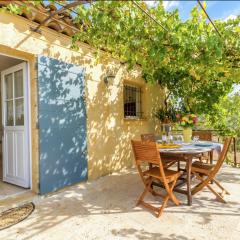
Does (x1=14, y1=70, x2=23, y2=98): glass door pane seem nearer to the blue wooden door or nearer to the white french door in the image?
the white french door

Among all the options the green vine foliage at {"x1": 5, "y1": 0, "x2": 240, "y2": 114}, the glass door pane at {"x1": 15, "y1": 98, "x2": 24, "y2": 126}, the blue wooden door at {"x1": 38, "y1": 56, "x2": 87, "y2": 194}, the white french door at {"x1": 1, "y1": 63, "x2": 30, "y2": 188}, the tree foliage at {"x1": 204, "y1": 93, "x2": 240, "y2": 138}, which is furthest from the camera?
the tree foliage at {"x1": 204, "y1": 93, "x2": 240, "y2": 138}

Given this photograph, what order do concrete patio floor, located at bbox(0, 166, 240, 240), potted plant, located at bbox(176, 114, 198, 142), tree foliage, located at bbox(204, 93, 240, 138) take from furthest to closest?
1. tree foliage, located at bbox(204, 93, 240, 138)
2. potted plant, located at bbox(176, 114, 198, 142)
3. concrete patio floor, located at bbox(0, 166, 240, 240)

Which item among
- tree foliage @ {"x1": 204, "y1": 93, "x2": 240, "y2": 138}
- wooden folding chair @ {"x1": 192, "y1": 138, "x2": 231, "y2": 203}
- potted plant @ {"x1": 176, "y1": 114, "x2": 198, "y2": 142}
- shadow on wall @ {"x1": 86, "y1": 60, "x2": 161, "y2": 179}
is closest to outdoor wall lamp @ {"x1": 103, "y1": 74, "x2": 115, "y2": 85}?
shadow on wall @ {"x1": 86, "y1": 60, "x2": 161, "y2": 179}

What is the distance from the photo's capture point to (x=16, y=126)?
3.96m

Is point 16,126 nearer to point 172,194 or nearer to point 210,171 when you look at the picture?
point 172,194

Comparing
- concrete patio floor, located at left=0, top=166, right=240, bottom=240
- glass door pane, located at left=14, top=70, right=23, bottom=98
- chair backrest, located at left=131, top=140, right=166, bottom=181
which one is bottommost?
concrete patio floor, located at left=0, top=166, right=240, bottom=240

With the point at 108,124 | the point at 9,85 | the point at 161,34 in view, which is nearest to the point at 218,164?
the point at 161,34

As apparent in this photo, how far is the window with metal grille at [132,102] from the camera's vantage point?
19.4 ft

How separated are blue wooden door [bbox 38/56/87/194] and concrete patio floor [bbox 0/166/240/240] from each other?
366 millimetres

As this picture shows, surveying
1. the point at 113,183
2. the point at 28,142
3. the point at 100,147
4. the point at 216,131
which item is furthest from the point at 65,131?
the point at 216,131

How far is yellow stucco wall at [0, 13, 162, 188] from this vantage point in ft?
10.8

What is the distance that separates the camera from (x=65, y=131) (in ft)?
12.9

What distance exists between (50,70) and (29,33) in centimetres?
63

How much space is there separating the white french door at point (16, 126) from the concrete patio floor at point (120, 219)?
0.85 m
